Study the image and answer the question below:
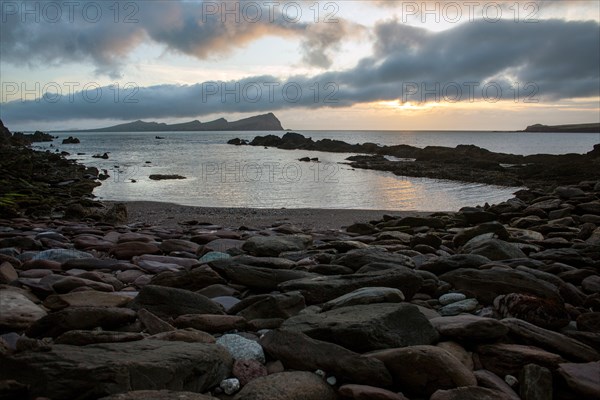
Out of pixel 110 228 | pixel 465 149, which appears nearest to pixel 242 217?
pixel 110 228

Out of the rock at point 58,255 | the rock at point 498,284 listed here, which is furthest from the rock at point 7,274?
the rock at point 498,284

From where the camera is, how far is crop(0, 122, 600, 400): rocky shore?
2814mm

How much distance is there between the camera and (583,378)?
120 inches

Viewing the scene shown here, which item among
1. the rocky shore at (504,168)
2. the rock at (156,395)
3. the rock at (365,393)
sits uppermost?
the rocky shore at (504,168)

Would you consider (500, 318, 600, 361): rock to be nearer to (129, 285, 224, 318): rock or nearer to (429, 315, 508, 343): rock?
(429, 315, 508, 343): rock

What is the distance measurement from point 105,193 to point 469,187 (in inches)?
681

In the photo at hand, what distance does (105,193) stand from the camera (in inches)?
808

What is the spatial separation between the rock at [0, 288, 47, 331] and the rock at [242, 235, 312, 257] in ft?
11.2

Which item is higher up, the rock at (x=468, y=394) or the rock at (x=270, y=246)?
the rock at (x=270, y=246)

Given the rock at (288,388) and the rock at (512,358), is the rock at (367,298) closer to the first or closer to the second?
the rock at (512,358)

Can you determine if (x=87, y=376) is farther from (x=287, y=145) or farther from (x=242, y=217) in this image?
(x=287, y=145)

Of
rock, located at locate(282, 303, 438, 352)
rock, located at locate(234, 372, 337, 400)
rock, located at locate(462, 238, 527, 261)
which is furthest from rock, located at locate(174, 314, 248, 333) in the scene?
rock, located at locate(462, 238, 527, 261)

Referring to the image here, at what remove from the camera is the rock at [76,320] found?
3.44 meters

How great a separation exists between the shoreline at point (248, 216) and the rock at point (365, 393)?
357 inches
